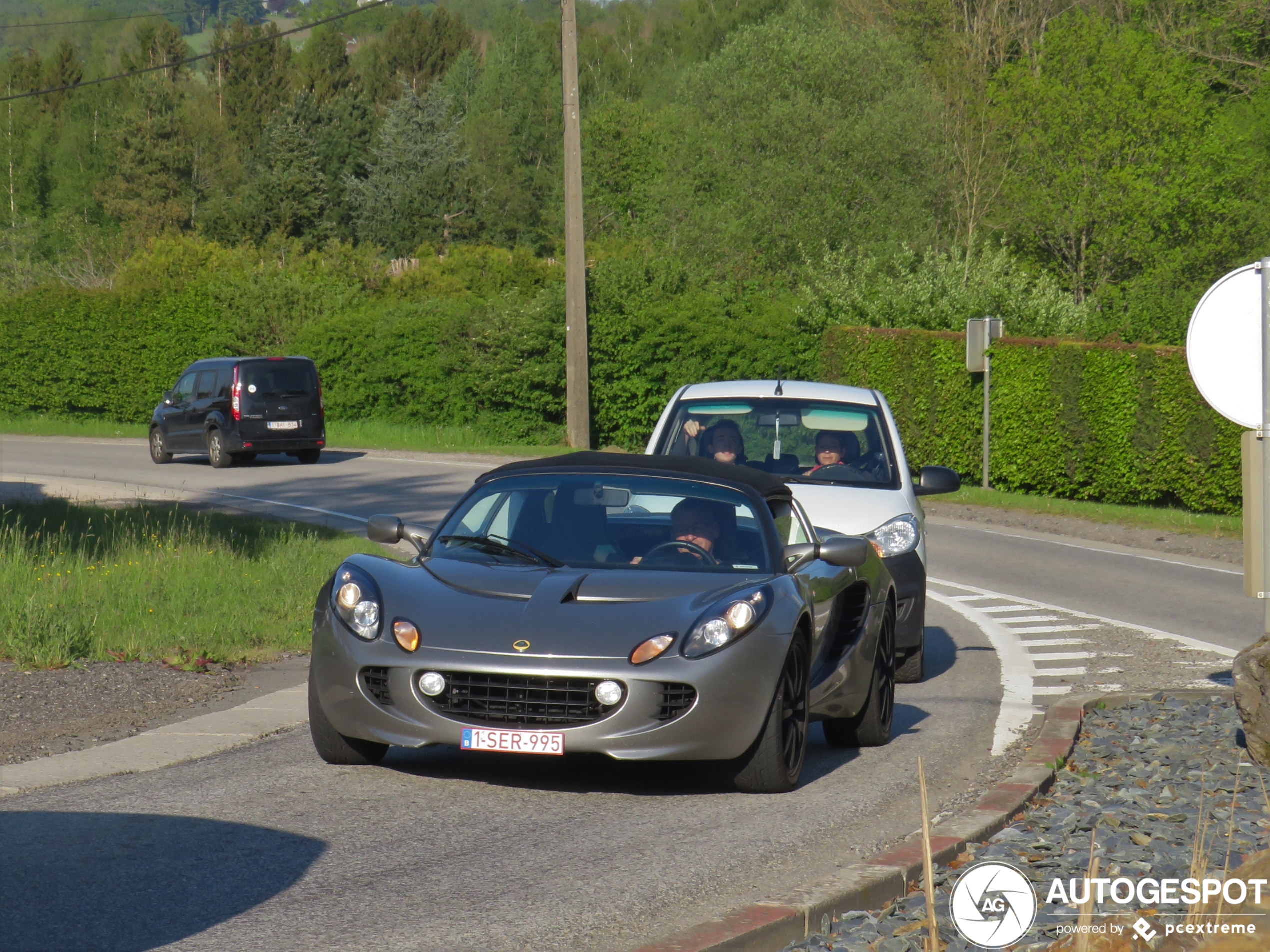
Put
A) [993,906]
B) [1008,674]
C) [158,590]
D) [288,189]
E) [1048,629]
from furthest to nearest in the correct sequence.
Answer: [288,189] < [1048,629] < [158,590] < [1008,674] < [993,906]

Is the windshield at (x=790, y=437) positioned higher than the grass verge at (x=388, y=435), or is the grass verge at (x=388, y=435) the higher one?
the windshield at (x=790, y=437)

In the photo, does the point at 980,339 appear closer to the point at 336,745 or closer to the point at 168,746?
the point at 168,746

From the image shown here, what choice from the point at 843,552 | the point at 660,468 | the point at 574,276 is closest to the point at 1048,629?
the point at 843,552

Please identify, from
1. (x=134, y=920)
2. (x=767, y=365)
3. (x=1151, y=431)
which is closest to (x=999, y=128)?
(x=767, y=365)

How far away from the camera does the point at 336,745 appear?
7.08 metres

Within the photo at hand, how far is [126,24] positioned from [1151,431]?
140 meters

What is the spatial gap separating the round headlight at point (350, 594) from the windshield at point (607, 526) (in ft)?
1.79

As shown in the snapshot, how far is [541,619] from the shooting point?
650 centimetres

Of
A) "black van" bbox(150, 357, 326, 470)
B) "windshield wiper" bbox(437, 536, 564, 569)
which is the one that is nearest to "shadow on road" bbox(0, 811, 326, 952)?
"windshield wiper" bbox(437, 536, 564, 569)

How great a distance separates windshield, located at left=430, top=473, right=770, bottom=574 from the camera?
7309 mm

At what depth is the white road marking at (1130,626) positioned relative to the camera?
1203 centimetres

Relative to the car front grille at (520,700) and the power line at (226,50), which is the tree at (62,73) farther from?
the car front grille at (520,700)

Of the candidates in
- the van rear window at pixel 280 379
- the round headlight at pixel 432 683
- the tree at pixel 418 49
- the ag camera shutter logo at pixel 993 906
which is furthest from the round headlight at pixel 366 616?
the tree at pixel 418 49

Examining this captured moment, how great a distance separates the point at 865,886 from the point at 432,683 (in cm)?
210
